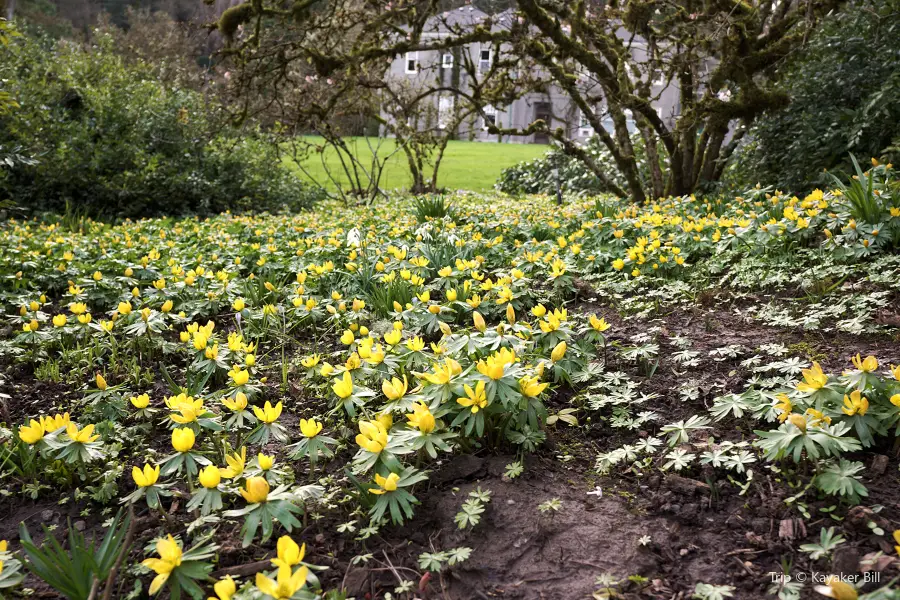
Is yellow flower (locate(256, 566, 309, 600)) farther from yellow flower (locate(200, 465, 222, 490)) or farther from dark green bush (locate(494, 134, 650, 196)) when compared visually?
dark green bush (locate(494, 134, 650, 196))

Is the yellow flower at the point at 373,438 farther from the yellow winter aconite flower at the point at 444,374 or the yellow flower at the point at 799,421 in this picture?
the yellow flower at the point at 799,421

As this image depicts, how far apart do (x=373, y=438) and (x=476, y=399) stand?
33 cm

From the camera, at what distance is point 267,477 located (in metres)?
1.69

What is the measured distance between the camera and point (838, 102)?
5742 mm

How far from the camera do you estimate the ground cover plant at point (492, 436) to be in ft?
4.96

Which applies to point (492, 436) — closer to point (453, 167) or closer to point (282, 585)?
point (282, 585)

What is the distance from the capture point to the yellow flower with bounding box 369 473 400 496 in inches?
62.8

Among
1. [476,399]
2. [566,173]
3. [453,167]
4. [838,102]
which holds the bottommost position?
[476,399]

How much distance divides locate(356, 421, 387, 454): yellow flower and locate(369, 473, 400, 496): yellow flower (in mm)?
79

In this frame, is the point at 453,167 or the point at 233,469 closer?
the point at 233,469

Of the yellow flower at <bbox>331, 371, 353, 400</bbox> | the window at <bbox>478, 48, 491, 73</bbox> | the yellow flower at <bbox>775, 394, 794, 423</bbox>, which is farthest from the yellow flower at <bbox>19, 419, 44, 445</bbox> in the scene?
the window at <bbox>478, 48, 491, 73</bbox>

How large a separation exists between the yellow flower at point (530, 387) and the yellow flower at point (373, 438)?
18.1 inches

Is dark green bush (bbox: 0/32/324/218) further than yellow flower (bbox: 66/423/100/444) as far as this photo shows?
Yes

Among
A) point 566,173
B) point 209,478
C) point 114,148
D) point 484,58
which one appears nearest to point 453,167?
point 484,58
